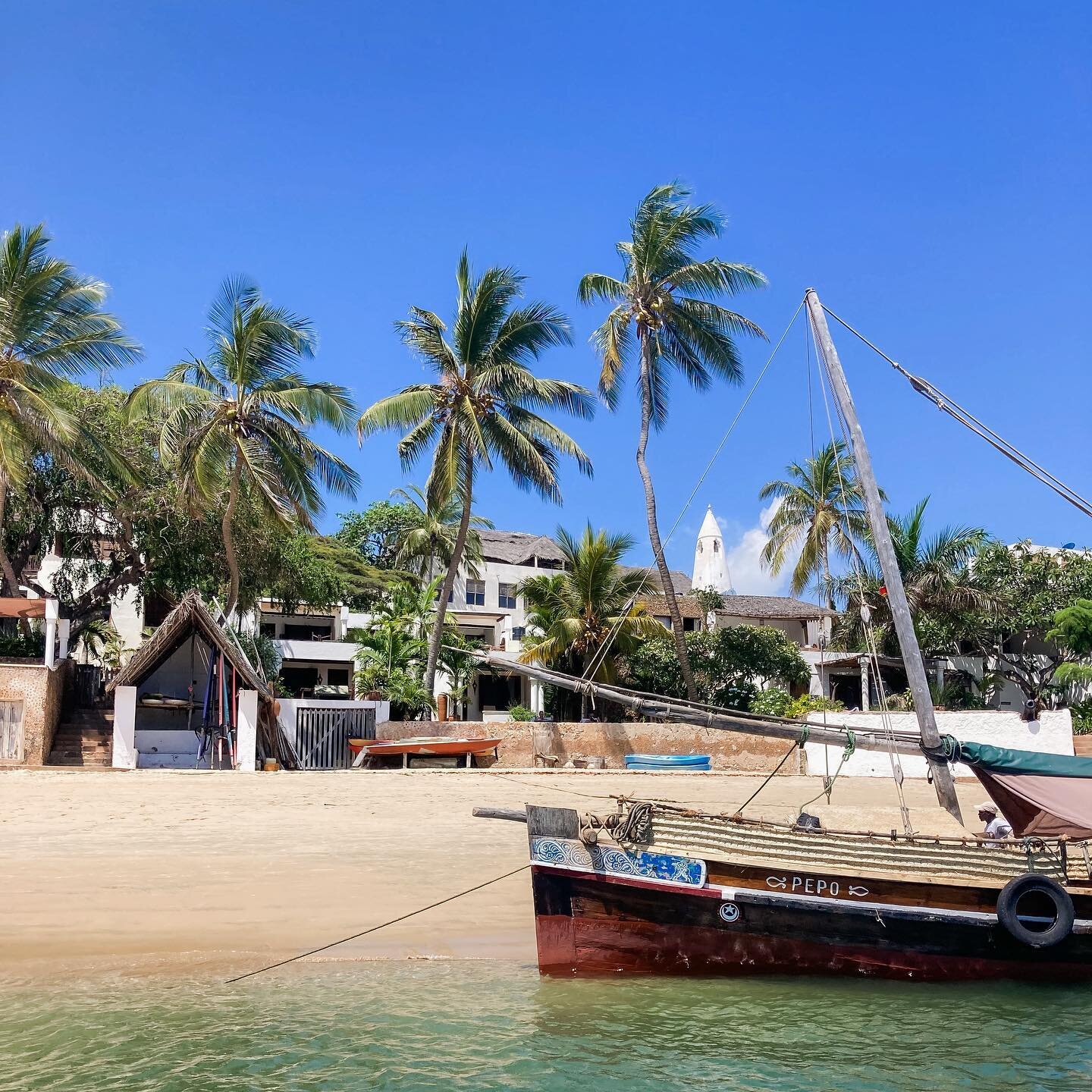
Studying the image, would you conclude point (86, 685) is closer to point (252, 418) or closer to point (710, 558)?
point (252, 418)

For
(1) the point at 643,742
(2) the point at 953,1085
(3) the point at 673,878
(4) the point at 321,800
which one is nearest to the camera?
(2) the point at 953,1085

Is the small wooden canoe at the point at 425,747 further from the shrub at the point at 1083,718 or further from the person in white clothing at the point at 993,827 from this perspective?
the person in white clothing at the point at 993,827

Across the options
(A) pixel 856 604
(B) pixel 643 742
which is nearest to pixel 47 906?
(B) pixel 643 742

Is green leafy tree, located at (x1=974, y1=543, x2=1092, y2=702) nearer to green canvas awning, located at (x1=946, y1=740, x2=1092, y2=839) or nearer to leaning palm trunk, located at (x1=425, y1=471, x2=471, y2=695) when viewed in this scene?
leaning palm trunk, located at (x1=425, y1=471, x2=471, y2=695)

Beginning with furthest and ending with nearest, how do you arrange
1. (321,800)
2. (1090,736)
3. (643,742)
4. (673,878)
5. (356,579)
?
1. (356,579)
2. (643,742)
3. (1090,736)
4. (321,800)
5. (673,878)

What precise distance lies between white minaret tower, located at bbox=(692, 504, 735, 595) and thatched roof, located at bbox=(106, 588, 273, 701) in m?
40.2

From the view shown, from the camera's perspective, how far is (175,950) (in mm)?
10008

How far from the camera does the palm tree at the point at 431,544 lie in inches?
1950

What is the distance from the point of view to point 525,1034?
335 inches

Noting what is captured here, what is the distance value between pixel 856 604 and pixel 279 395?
2258cm

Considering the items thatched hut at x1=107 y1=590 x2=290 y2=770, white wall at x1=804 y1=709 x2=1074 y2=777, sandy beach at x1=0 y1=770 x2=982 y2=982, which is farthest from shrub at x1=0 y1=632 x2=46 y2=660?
white wall at x1=804 y1=709 x2=1074 y2=777

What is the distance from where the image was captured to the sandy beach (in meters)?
10.2

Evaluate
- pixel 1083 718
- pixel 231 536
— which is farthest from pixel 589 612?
pixel 1083 718

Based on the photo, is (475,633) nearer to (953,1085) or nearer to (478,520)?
(478,520)
